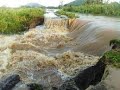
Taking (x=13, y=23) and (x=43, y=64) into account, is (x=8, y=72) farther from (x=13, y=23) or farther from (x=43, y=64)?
(x=13, y=23)

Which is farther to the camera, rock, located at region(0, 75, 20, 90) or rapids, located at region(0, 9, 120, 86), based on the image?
rapids, located at region(0, 9, 120, 86)

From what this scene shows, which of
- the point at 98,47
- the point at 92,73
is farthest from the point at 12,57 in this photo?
the point at 92,73

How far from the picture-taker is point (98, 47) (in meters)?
10.2

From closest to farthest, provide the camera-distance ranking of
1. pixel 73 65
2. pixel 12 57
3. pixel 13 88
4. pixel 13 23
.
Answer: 1. pixel 13 88
2. pixel 73 65
3. pixel 12 57
4. pixel 13 23

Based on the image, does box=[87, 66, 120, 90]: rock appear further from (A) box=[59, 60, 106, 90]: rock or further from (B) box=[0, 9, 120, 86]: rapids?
(B) box=[0, 9, 120, 86]: rapids

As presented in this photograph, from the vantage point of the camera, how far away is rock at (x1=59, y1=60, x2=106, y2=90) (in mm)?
6316

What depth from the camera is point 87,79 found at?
652 cm

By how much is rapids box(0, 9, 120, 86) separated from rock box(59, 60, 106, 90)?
2.04 ft

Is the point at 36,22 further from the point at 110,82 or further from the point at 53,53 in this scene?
the point at 110,82

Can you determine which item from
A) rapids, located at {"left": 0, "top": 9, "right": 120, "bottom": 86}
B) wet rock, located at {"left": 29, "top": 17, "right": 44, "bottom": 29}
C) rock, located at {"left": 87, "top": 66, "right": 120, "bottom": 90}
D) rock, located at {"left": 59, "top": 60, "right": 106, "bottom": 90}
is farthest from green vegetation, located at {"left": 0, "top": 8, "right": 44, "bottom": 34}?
rock, located at {"left": 87, "top": 66, "right": 120, "bottom": 90}

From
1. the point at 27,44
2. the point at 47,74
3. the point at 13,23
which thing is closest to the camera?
the point at 47,74

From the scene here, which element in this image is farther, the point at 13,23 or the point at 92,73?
the point at 13,23

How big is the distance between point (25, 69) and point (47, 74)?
0.83 metres

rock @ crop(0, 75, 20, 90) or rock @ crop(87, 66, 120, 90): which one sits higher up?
rock @ crop(87, 66, 120, 90)
